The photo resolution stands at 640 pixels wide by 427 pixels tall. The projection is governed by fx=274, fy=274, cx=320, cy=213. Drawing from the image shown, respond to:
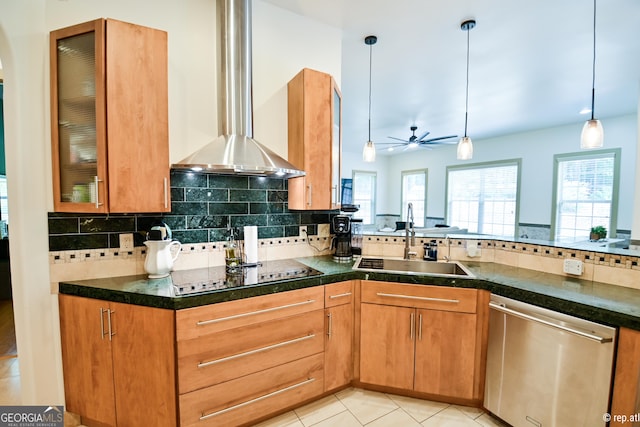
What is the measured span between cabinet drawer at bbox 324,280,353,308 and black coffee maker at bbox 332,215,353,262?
39 centimetres

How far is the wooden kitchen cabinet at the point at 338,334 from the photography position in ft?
6.31

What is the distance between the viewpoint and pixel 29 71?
5.22 feet

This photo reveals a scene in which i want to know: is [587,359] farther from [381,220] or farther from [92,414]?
[381,220]

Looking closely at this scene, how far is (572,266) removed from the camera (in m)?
1.87

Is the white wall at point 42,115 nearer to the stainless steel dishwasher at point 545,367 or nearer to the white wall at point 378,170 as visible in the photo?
the stainless steel dishwasher at point 545,367

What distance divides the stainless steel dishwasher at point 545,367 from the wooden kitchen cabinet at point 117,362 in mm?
1942

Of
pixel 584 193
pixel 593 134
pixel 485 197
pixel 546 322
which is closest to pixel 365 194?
pixel 485 197

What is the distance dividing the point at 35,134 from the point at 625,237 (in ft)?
24.3

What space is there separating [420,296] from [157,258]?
1785 millimetres

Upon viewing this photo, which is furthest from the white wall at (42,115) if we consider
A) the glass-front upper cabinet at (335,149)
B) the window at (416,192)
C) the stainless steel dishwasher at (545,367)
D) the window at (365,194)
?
the window at (416,192)

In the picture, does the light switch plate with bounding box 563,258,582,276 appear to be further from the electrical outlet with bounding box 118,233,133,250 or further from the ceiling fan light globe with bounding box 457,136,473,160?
the electrical outlet with bounding box 118,233,133,250

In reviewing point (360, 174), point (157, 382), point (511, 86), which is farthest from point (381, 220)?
point (157, 382)

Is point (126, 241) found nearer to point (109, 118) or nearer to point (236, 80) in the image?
point (109, 118)

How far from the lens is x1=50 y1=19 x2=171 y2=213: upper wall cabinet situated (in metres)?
1.55
